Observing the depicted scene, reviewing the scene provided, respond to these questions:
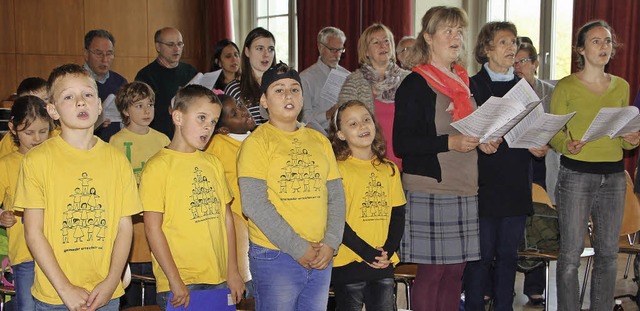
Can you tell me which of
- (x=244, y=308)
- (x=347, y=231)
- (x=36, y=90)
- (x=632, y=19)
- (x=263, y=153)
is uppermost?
(x=632, y=19)

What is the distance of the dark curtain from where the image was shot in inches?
396

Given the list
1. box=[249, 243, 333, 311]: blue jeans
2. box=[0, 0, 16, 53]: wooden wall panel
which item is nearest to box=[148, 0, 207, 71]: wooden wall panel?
box=[0, 0, 16, 53]: wooden wall panel

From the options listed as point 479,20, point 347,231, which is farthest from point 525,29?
point 347,231

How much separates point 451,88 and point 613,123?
89 cm

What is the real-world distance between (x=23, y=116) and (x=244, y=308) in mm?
1265

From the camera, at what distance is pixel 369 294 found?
10.2ft

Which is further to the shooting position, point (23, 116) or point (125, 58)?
point (125, 58)

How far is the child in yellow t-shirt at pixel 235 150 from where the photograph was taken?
3389 millimetres

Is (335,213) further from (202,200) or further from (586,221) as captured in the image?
(586,221)

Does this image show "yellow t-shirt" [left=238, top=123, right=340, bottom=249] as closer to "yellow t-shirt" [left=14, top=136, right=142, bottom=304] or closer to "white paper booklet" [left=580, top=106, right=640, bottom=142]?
"yellow t-shirt" [left=14, top=136, right=142, bottom=304]

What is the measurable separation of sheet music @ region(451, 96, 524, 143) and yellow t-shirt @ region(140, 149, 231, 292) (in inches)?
39.5

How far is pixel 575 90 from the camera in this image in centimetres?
366

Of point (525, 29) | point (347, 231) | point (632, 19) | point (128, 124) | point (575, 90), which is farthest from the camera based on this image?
point (525, 29)

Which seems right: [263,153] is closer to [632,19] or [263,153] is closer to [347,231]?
[347,231]
